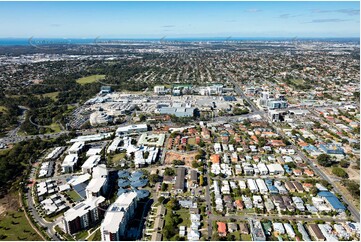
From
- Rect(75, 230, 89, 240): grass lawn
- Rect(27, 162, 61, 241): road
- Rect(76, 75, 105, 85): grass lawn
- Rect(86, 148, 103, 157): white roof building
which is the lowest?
Rect(27, 162, 61, 241): road

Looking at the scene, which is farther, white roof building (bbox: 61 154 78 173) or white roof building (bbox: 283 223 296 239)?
white roof building (bbox: 61 154 78 173)

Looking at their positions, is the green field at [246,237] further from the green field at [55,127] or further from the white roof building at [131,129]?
the green field at [55,127]

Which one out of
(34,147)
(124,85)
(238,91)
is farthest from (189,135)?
(124,85)

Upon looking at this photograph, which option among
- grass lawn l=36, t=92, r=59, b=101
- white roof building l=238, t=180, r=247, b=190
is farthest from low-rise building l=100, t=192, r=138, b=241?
grass lawn l=36, t=92, r=59, b=101

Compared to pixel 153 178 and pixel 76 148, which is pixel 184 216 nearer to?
pixel 153 178

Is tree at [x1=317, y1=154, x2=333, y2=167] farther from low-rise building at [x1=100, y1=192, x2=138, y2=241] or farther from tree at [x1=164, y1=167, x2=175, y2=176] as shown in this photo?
low-rise building at [x1=100, y1=192, x2=138, y2=241]

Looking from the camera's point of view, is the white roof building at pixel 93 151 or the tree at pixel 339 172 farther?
the white roof building at pixel 93 151

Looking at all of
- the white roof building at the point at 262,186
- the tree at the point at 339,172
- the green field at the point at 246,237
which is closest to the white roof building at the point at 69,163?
the green field at the point at 246,237
